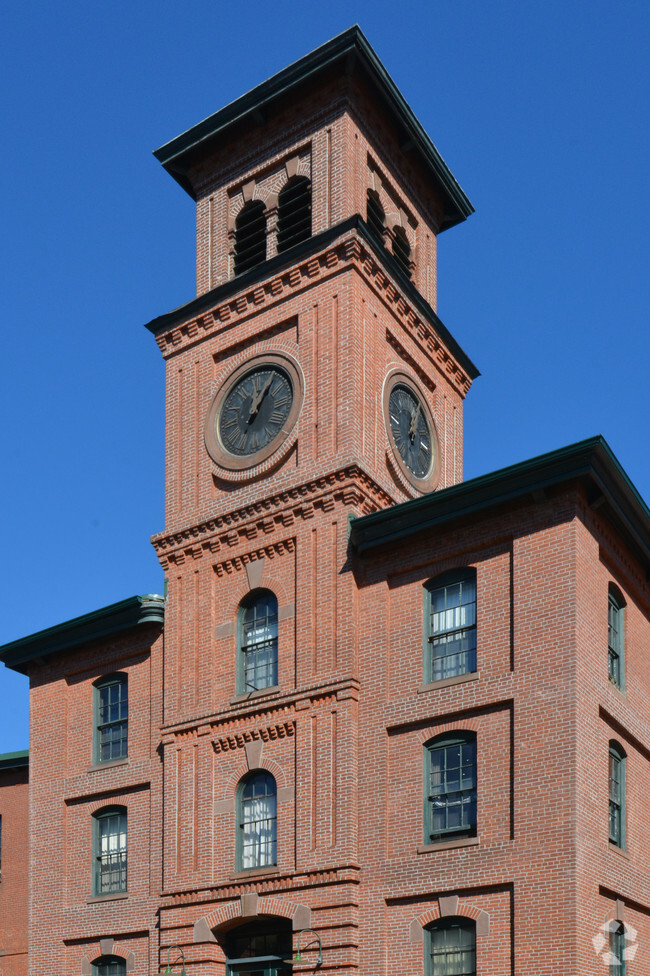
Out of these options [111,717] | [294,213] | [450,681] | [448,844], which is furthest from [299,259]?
[448,844]

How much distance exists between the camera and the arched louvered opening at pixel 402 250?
3431 cm

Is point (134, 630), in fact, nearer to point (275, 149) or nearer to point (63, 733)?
point (63, 733)

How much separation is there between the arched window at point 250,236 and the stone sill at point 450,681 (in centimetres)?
1237

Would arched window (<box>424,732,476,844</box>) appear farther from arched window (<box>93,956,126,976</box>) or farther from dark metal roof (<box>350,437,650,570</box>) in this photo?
arched window (<box>93,956,126,976</box>)

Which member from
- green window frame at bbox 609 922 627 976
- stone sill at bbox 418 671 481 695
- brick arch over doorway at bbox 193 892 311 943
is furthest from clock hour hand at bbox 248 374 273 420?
green window frame at bbox 609 922 627 976

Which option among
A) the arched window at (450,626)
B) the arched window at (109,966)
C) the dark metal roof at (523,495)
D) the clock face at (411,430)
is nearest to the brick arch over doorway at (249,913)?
the arched window at (109,966)

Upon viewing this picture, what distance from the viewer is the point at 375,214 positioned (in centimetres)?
3322

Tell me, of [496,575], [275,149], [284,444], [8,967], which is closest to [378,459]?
[284,444]

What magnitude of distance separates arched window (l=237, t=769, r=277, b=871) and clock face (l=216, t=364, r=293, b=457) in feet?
24.5

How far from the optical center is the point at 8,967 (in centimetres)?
3494

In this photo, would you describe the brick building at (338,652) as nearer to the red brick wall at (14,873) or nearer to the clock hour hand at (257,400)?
the clock hour hand at (257,400)

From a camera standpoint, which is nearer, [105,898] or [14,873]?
[105,898]

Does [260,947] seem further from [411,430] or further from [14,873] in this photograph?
[411,430]

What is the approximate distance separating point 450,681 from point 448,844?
3066 mm
